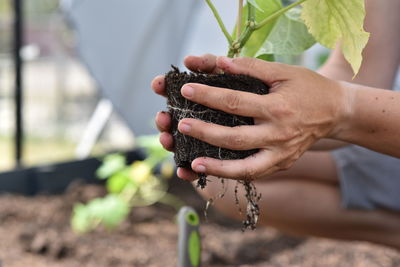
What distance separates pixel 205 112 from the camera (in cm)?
86

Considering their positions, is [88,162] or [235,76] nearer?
[235,76]

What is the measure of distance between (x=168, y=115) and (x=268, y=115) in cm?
18

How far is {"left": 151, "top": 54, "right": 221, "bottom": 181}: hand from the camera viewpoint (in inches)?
36.1

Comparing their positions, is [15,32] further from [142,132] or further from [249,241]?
[249,241]

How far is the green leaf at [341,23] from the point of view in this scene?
84 centimetres

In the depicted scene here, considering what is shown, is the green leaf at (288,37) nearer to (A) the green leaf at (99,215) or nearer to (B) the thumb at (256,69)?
(B) the thumb at (256,69)

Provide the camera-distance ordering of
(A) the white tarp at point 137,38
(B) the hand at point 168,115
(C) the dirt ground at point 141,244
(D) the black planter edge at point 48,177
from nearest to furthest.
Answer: (B) the hand at point 168,115 < (C) the dirt ground at point 141,244 < (D) the black planter edge at point 48,177 < (A) the white tarp at point 137,38

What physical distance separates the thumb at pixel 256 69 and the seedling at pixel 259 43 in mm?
10

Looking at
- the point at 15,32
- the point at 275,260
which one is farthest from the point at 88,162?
the point at 275,260

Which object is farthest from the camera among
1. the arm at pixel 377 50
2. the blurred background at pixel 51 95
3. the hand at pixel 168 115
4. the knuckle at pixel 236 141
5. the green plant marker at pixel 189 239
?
the blurred background at pixel 51 95

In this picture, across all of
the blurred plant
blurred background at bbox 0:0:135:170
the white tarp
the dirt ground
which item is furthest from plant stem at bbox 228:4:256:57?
blurred background at bbox 0:0:135:170

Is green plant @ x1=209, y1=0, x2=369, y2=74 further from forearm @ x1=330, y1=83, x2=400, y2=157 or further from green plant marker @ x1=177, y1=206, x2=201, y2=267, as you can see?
green plant marker @ x1=177, y1=206, x2=201, y2=267

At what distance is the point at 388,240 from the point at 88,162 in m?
1.62

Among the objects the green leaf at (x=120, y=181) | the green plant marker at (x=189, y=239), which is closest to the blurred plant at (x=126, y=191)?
the green leaf at (x=120, y=181)
